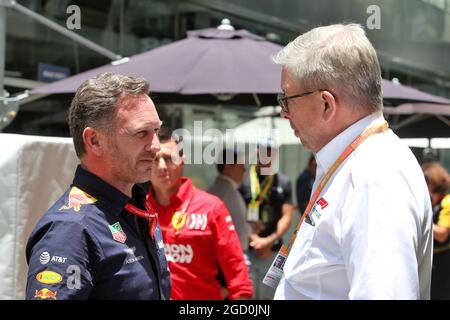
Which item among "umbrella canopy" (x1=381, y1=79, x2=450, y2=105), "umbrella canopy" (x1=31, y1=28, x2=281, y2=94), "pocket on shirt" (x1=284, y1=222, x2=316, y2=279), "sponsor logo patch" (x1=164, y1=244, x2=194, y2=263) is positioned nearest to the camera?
"pocket on shirt" (x1=284, y1=222, x2=316, y2=279)

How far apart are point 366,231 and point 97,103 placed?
1.01m

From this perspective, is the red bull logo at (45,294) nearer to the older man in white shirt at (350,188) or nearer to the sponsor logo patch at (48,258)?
the sponsor logo patch at (48,258)

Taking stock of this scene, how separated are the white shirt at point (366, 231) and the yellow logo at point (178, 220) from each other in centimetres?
220

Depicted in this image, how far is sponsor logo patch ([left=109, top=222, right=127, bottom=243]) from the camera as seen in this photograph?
2.01m

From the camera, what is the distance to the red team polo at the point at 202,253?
3836mm

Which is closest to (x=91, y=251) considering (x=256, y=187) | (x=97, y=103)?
(x=97, y=103)

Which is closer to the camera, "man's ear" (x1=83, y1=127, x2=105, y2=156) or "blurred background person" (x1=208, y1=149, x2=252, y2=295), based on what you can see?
"man's ear" (x1=83, y1=127, x2=105, y2=156)

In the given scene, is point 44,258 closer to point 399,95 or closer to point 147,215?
point 147,215

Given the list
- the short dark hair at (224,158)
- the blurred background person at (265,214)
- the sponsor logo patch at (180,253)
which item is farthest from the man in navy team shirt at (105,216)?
the blurred background person at (265,214)

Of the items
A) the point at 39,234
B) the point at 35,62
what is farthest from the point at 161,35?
the point at 39,234

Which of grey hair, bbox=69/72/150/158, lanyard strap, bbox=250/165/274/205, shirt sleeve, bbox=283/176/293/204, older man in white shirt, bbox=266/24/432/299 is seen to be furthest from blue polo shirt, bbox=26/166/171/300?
shirt sleeve, bbox=283/176/293/204

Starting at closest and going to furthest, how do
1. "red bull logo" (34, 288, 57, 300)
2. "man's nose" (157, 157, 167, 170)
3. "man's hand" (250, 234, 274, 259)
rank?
"red bull logo" (34, 288, 57, 300), "man's nose" (157, 157, 167, 170), "man's hand" (250, 234, 274, 259)

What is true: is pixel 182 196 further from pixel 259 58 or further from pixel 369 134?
pixel 369 134

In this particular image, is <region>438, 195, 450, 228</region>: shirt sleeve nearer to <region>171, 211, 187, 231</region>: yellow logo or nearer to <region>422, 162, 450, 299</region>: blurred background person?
<region>422, 162, 450, 299</region>: blurred background person
